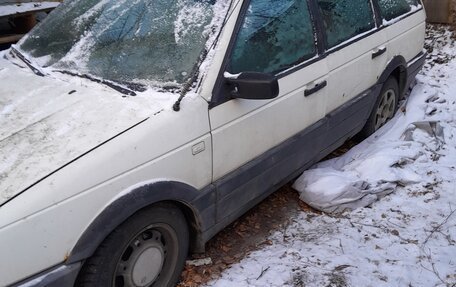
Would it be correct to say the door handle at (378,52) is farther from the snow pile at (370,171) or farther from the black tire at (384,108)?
the snow pile at (370,171)

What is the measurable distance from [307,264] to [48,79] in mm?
1964

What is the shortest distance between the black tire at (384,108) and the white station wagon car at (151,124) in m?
0.86

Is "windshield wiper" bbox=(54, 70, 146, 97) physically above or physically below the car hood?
above

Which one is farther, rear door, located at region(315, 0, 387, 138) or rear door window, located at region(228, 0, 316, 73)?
rear door, located at region(315, 0, 387, 138)

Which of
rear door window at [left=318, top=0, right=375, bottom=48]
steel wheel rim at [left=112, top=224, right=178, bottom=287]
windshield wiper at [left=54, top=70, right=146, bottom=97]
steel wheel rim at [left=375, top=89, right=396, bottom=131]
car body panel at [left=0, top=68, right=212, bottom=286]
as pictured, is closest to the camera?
car body panel at [left=0, top=68, right=212, bottom=286]

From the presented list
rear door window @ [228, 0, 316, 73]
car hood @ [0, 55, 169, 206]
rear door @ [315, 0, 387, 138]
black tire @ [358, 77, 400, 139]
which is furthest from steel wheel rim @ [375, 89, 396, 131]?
car hood @ [0, 55, 169, 206]

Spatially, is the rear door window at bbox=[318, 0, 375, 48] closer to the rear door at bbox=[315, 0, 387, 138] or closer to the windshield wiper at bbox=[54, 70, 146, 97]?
the rear door at bbox=[315, 0, 387, 138]

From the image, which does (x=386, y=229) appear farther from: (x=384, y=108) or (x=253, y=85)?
(x=384, y=108)

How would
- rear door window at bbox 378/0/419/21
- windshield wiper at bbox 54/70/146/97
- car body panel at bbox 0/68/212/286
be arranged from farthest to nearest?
rear door window at bbox 378/0/419/21 → windshield wiper at bbox 54/70/146/97 → car body panel at bbox 0/68/212/286

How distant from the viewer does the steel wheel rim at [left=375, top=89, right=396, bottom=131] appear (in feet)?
15.4

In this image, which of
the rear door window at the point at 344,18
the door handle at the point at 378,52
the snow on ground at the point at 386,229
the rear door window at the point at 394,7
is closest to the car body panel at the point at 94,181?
the snow on ground at the point at 386,229

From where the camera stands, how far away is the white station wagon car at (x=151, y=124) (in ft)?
6.96

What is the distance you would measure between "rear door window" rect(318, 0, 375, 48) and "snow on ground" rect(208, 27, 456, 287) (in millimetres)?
1071

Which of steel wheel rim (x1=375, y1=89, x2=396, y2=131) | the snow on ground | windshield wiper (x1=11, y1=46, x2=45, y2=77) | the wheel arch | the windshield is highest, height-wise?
the windshield
